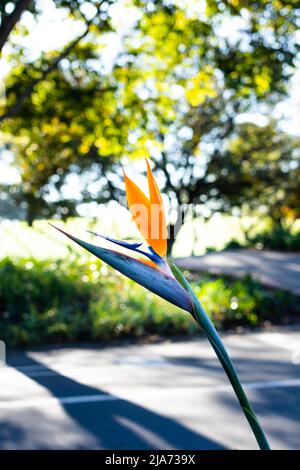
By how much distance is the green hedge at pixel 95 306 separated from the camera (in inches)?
271

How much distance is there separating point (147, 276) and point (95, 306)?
6.48 m

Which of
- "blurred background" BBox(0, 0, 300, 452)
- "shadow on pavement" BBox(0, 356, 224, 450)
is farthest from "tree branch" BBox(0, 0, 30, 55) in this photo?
"shadow on pavement" BBox(0, 356, 224, 450)

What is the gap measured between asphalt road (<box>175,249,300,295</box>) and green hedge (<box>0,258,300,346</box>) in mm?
1279

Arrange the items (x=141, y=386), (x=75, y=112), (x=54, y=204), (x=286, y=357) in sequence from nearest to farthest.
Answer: (x=141, y=386), (x=286, y=357), (x=75, y=112), (x=54, y=204)

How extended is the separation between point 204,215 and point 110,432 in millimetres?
14580

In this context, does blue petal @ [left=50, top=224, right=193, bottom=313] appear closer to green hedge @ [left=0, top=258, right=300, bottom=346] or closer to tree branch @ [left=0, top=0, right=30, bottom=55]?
tree branch @ [left=0, top=0, right=30, bottom=55]

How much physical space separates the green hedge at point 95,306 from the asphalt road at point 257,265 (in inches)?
50.4

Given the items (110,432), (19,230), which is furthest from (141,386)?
(19,230)

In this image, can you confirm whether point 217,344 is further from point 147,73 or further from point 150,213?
point 147,73

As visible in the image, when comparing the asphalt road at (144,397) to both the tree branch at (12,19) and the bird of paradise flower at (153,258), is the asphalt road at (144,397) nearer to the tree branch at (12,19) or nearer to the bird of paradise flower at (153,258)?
the tree branch at (12,19)

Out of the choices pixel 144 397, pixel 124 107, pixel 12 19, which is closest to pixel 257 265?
pixel 124 107
